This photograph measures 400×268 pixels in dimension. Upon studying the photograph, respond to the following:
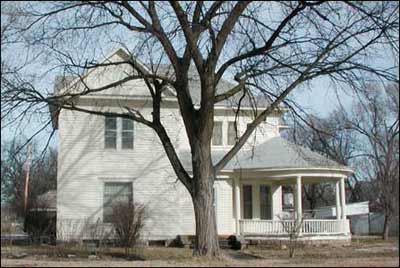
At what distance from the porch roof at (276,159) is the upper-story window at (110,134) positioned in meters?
3.40

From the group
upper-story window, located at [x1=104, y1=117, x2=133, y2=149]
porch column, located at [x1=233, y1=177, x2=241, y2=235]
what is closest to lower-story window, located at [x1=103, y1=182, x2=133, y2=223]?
upper-story window, located at [x1=104, y1=117, x2=133, y2=149]

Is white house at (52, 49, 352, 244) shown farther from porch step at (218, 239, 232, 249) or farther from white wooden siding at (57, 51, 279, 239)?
porch step at (218, 239, 232, 249)

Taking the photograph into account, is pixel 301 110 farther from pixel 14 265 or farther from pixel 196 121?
pixel 14 265

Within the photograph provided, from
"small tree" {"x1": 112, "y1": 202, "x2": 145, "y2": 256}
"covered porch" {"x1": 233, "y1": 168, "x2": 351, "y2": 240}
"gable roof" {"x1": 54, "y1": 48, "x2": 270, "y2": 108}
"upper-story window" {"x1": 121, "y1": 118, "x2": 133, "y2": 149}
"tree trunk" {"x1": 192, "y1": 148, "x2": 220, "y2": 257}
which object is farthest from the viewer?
"upper-story window" {"x1": 121, "y1": 118, "x2": 133, "y2": 149}

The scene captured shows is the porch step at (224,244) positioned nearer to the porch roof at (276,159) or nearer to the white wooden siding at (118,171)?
the white wooden siding at (118,171)

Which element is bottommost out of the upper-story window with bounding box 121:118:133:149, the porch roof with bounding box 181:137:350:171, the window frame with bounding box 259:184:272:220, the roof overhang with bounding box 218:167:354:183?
the window frame with bounding box 259:184:272:220

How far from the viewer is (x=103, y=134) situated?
92.5 feet

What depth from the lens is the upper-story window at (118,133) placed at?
2828 centimetres

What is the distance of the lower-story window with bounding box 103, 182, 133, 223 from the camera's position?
1084 inches

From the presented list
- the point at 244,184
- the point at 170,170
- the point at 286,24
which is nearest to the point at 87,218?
the point at 170,170

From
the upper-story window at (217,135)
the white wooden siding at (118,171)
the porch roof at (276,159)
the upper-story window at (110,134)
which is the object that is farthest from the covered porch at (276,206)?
the upper-story window at (110,134)

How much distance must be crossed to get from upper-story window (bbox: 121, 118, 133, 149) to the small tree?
313cm

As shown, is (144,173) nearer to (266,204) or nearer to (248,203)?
(248,203)

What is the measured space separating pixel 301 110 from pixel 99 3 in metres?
7.53
